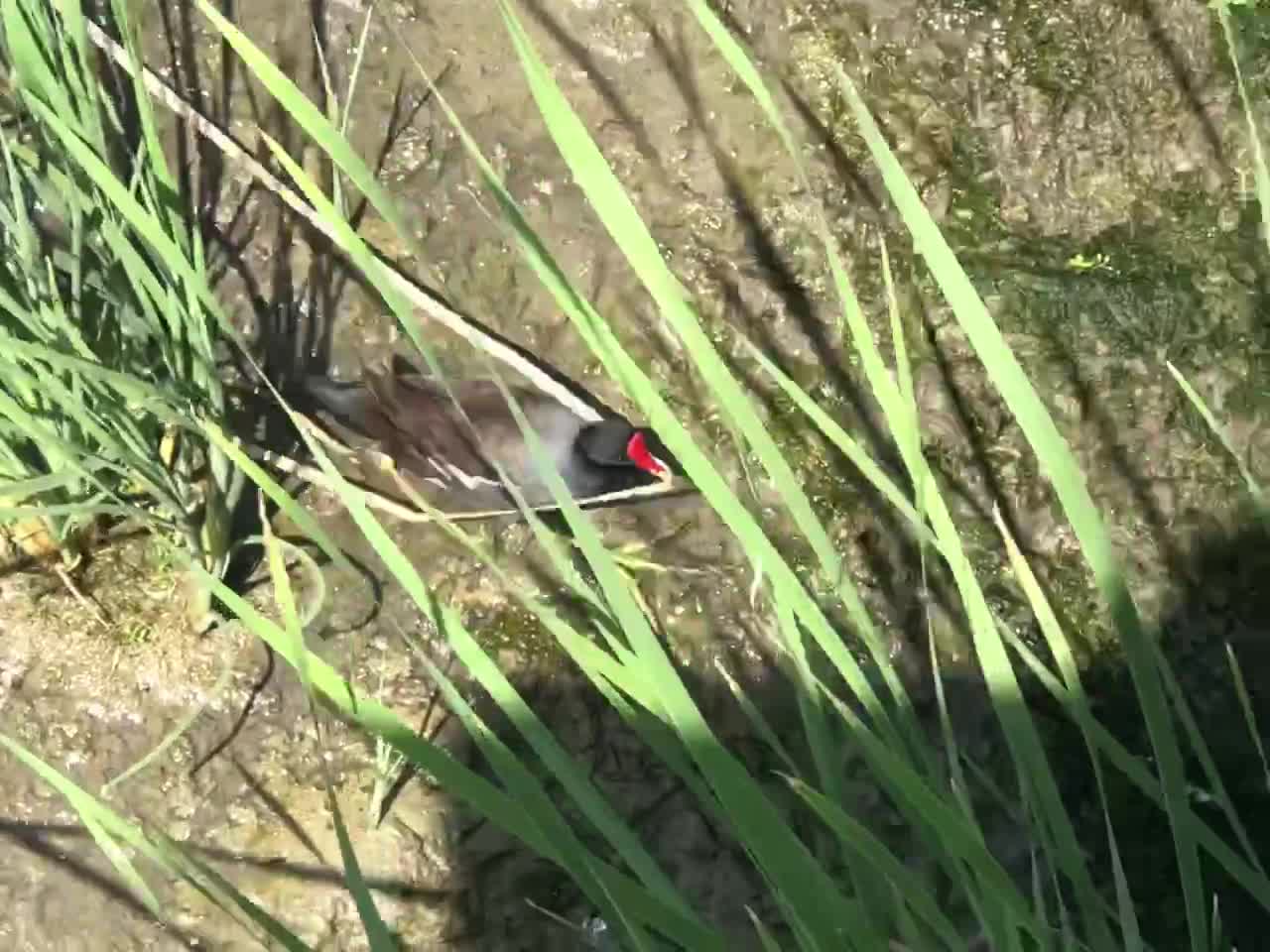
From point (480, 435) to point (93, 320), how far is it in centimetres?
37

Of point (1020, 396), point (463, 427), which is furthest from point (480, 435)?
point (1020, 396)

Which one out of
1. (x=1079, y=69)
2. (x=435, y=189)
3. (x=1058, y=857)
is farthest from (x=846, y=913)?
(x=1079, y=69)

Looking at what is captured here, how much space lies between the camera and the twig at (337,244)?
4.05ft

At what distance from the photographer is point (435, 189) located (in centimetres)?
136

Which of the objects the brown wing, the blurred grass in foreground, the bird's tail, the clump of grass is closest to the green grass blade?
the blurred grass in foreground

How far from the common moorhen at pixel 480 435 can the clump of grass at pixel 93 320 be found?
156 millimetres

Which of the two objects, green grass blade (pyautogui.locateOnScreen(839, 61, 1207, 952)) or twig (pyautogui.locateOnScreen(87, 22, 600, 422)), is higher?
twig (pyautogui.locateOnScreen(87, 22, 600, 422))

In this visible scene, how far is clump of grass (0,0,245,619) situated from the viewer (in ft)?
2.77

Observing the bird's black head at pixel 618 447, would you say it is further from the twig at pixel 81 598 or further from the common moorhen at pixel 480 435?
the twig at pixel 81 598

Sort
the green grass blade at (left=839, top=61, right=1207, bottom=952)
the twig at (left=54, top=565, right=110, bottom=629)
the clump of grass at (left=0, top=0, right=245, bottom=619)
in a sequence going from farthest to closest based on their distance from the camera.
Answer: the twig at (left=54, top=565, right=110, bottom=629)
the clump of grass at (left=0, top=0, right=245, bottom=619)
the green grass blade at (left=839, top=61, right=1207, bottom=952)

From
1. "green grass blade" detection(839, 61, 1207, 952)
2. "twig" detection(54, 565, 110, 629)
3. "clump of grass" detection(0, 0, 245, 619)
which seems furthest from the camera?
"twig" detection(54, 565, 110, 629)

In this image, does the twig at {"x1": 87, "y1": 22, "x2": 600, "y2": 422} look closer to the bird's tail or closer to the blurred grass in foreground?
the bird's tail

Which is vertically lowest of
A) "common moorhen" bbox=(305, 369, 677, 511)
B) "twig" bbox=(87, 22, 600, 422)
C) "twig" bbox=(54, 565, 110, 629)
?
"twig" bbox=(54, 565, 110, 629)

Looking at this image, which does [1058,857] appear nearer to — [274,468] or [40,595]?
[274,468]
